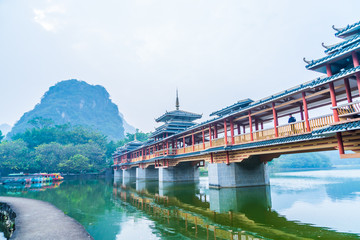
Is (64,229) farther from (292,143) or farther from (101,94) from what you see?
(101,94)

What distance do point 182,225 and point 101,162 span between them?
5555 cm

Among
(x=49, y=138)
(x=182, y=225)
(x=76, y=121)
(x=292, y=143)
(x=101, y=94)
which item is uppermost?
(x=101, y=94)

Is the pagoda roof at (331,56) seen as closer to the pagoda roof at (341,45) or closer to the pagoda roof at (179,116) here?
the pagoda roof at (341,45)

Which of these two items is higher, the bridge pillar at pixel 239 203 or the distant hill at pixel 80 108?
the distant hill at pixel 80 108

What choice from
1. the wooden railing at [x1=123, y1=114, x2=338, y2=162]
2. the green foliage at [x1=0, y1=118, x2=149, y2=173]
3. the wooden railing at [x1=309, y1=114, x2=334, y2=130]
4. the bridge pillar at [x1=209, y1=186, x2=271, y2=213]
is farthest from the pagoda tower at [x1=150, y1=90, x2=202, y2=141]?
the green foliage at [x1=0, y1=118, x2=149, y2=173]

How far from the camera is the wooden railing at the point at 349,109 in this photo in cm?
897

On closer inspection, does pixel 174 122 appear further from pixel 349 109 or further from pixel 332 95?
pixel 349 109

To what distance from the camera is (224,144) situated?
18516mm

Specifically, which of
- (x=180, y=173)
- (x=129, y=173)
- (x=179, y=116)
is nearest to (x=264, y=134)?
(x=180, y=173)

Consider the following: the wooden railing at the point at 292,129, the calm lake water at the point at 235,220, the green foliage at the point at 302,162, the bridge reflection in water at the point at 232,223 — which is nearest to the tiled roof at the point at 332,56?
the wooden railing at the point at 292,129

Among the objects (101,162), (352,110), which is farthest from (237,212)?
(101,162)

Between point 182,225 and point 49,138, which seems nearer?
point 182,225

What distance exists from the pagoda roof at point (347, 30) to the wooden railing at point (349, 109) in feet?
11.4

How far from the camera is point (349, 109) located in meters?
9.45
